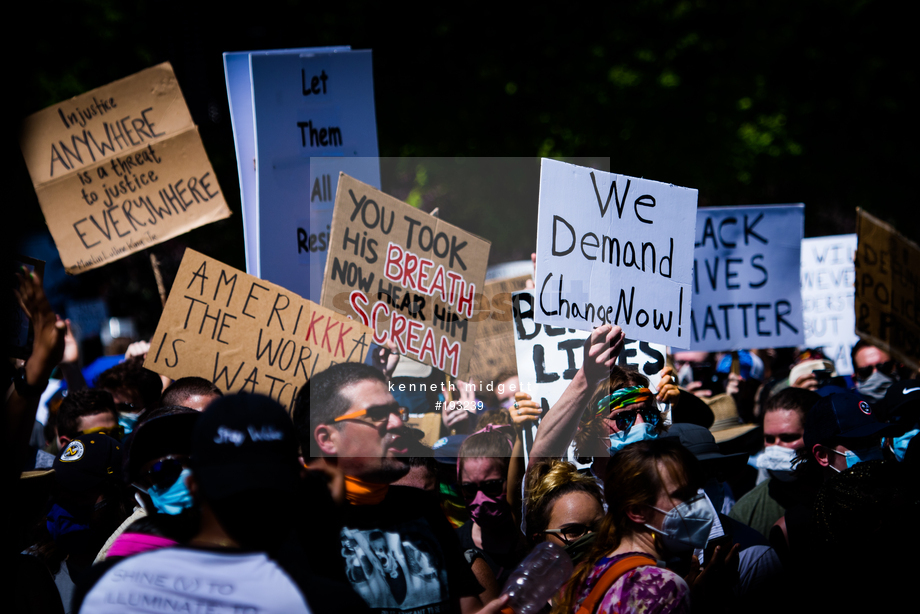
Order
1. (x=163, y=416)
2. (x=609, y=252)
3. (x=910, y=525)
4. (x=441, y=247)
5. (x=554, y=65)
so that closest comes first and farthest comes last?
(x=163, y=416) < (x=910, y=525) < (x=609, y=252) < (x=441, y=247) < (x=554, y=65)

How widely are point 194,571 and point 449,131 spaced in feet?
40.6

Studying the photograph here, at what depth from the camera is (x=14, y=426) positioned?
229cm

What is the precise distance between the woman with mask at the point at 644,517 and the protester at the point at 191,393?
1.78 meters

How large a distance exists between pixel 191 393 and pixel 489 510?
1.40 meters

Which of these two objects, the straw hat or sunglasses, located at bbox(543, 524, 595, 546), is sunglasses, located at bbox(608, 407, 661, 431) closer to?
sunglasses, located at bbox(543, 524, 595, 546)

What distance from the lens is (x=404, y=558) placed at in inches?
88.2

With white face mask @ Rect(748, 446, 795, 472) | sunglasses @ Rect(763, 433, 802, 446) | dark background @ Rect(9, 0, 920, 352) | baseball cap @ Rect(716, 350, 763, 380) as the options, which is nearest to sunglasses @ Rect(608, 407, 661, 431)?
white face mask @ Rect(748, 446, 795, 472)

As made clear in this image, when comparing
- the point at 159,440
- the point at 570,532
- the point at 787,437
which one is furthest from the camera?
the point at 787,437

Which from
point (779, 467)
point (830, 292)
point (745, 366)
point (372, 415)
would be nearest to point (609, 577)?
point (372, 415)

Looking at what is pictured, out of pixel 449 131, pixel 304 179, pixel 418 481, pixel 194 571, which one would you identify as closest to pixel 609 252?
pixel 418 481

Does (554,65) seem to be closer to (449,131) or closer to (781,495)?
(449,131)

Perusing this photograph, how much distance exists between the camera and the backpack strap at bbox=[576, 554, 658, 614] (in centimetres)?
213

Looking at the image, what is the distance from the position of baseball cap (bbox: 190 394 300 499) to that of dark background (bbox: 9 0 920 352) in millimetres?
10935

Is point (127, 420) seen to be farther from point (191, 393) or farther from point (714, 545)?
point (714, 545)
